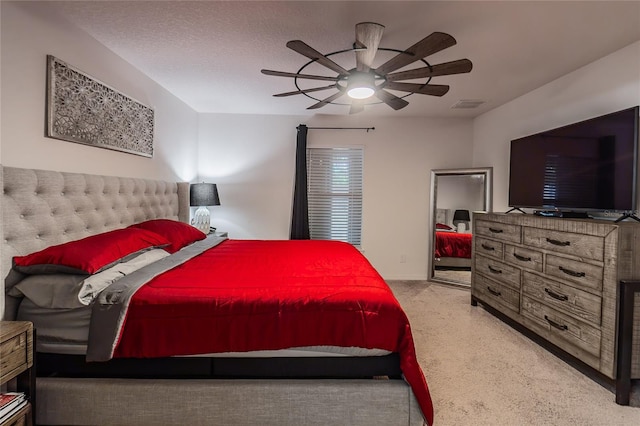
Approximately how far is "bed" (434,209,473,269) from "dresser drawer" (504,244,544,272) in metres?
1.30

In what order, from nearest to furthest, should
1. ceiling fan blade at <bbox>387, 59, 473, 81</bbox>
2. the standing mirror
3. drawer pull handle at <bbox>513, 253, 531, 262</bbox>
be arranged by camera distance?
ceiling fan blade at <bbox>387, 59, 473, 81</bbox>, drawer pull handle at <bbox>513, 253, 531, 262</bbox>, the standing mirror

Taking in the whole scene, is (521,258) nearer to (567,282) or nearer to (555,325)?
(567,282)

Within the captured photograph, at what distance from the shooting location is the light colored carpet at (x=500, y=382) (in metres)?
1.83

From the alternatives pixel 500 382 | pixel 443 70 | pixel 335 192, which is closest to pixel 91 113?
pixel 443 70

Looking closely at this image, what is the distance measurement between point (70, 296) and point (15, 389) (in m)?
0.47

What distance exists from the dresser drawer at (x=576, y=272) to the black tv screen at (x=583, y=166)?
1.76ft

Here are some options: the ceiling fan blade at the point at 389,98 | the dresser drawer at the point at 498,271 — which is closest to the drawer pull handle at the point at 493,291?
the dresser drawer at the point at 498,271

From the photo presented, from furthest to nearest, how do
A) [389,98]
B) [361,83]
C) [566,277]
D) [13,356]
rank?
[389,98], [566,277], [361,83], [13,356]

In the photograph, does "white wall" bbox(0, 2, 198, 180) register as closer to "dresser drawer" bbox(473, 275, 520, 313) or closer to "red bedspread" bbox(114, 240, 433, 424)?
"red bedspread" bbox(114, 240, 433, 424)

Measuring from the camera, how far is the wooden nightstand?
1364 millimetres

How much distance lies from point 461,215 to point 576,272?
2226mm

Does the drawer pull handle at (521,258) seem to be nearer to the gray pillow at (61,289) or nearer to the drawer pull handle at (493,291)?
the drawer pull handle at (493,291)

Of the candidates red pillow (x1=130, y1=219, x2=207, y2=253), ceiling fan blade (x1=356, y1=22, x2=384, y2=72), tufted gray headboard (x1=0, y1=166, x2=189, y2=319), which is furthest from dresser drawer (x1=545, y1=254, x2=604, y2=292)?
tufted gray headboard (x1=0, y1=166, x2=189, y2=319)

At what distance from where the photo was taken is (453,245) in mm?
4516
